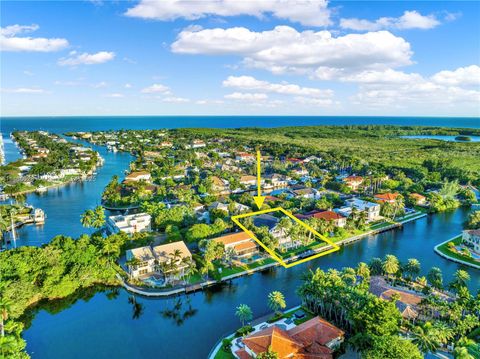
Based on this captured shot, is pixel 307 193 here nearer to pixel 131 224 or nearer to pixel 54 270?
pixel 131 224

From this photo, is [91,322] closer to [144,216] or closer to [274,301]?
[274,301]

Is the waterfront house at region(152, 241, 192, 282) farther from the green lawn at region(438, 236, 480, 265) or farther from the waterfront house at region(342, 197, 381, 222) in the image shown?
the green lawn at region(438, 236, 480, 265)

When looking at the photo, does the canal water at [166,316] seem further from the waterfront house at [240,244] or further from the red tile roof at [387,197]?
the red tile roof at [387,197]

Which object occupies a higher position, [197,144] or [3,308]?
[197,144]

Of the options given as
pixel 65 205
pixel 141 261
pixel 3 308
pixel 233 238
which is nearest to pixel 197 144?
pixel 65 205

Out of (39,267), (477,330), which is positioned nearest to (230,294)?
(39,267)
